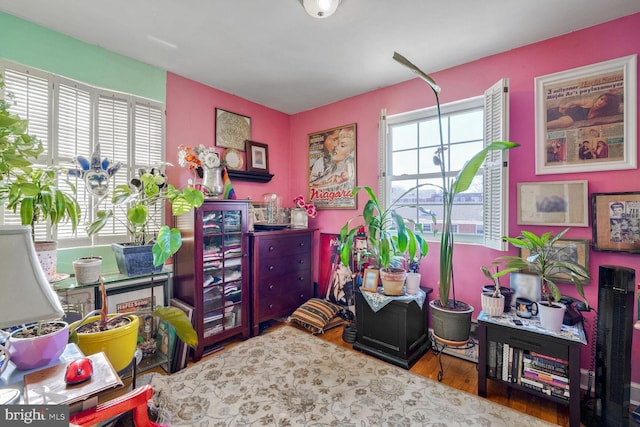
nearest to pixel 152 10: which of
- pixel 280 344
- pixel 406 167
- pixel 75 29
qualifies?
pixel 75 29

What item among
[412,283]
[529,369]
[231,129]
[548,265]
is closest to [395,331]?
[412,283]

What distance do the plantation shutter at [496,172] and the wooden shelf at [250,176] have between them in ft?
7.62

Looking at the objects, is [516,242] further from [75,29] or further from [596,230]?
[75,29]

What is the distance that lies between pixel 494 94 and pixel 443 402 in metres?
2.31

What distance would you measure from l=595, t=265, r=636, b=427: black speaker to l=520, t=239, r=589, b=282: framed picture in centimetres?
40

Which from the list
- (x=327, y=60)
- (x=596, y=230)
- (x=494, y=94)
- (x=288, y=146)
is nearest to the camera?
(x=596, y=230)

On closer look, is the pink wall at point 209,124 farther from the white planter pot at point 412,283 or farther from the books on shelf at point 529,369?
the books on shelf at point 529,369

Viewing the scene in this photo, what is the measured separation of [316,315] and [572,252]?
223 cm

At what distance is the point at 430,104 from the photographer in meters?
2.63

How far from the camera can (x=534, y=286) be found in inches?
78.7

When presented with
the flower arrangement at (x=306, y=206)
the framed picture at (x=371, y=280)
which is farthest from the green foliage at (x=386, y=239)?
the flower arrangement at (x=306, y=206)

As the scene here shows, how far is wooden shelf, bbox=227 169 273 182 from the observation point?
9.97 feet

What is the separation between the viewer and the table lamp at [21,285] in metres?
0.63

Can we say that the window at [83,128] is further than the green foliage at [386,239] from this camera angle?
No
